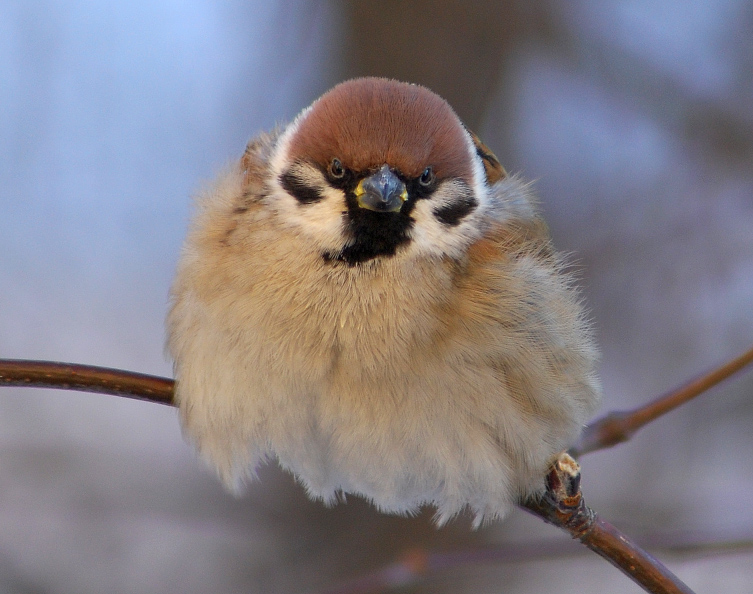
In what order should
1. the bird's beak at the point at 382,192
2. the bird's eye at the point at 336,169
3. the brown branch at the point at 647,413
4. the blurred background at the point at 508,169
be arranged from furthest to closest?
the blurred background at the point at 508,169 → the bird's eye at the point at 336,169 → the bird's beak at the point at 382,192 → the brown branch at the point at 647,413

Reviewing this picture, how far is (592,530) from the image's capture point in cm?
232

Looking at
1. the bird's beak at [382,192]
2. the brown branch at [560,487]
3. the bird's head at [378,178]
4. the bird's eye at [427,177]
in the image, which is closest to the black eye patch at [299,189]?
the bird's head at [378,178]

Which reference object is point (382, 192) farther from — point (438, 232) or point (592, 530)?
point (592, 530)

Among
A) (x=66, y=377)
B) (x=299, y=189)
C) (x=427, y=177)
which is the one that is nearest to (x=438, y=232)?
(x=427, y=177)

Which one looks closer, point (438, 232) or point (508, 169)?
point (438, 232)

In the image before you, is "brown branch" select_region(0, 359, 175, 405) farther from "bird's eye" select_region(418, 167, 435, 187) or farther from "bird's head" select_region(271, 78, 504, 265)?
"bird's eye" select_region(418, 167, 435, 187)

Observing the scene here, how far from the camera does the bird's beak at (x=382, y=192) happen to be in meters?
2.32

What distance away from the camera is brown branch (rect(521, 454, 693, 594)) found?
2.14 metres

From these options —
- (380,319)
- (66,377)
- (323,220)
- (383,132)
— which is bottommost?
(66,377)

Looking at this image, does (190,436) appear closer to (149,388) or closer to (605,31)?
(149,388)

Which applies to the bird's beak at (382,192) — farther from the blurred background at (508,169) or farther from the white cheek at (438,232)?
the blurred background at (508,169)

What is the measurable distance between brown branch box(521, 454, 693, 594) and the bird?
0.28 ft

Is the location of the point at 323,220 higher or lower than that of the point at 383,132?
lower

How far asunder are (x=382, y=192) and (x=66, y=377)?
3.12 feet
